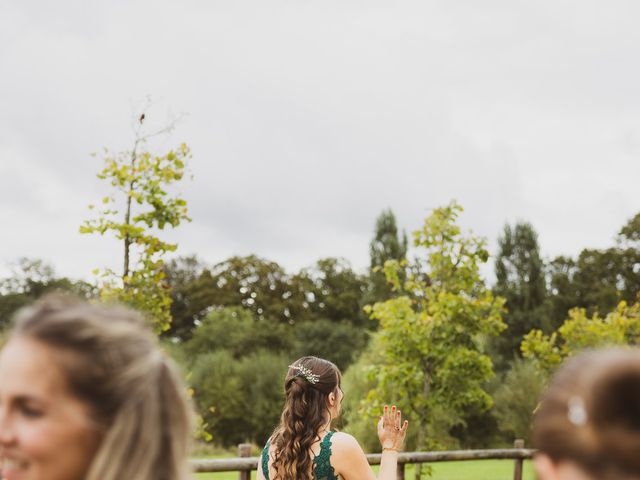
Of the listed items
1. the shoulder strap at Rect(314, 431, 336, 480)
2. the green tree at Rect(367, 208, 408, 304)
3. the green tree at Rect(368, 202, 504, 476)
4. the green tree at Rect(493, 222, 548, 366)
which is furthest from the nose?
the green tree at Rect(367, 208, 408, 304)

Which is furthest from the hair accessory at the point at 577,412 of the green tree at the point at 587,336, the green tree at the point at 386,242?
the green tree at the point at 386,242

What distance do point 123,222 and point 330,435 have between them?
3534mm

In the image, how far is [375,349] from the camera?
2459 cm

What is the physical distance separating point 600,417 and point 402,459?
8.47m

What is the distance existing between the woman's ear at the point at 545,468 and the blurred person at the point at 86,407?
561mm

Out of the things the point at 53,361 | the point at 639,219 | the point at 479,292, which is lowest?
the point at 53,361

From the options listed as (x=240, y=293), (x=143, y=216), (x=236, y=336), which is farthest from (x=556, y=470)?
(x=240, y=293)

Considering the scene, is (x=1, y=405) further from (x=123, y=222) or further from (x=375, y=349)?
(x=375, y=349)

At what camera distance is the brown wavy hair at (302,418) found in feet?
14.8

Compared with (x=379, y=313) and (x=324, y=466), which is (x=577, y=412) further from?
(x=379, y=313)

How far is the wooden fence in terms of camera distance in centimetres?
712

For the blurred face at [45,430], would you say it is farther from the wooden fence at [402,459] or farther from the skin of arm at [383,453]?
the skin of arm at [383,453]

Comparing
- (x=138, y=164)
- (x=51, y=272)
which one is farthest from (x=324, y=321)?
(x=138, y=164)

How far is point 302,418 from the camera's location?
15.0ft
